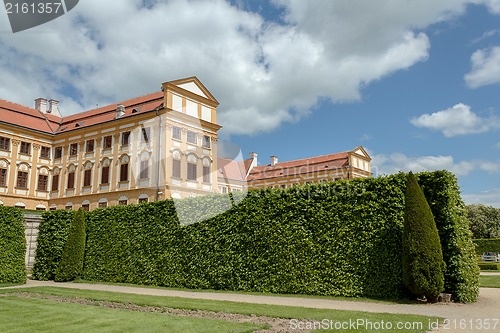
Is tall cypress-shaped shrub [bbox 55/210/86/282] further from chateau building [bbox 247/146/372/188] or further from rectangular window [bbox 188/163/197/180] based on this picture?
chateau building [bbox 247/146/372/188]

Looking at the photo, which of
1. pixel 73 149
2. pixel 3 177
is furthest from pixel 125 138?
pixel 3 177

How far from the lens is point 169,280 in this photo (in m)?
14.3

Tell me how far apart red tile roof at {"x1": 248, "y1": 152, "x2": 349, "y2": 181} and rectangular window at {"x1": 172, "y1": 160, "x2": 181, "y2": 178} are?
23148 mm

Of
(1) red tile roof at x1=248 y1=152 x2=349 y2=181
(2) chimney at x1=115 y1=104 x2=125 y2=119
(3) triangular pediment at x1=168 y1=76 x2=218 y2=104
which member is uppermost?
(3) triangular pediment at x1=168 y1=76 x2=218 y2=104

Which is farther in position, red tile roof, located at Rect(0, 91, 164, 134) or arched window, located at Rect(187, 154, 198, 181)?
red tile roof, located at Rect(0, 91, 164, 134)

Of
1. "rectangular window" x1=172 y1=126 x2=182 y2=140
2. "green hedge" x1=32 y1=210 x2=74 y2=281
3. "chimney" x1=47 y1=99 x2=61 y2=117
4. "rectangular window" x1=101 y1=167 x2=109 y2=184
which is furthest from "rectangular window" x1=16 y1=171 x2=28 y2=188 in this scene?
A: "green hedge" x1=32 y1=210 x2=74 y2=281

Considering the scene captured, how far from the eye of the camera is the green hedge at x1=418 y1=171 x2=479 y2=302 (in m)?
9.76

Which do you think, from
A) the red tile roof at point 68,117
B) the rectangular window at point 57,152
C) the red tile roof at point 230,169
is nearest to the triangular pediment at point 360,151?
the red tile roof at point 230,169

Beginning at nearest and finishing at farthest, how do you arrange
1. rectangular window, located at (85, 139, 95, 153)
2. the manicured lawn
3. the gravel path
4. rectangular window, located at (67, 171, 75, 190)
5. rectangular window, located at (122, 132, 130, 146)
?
the manicured lawn
the gravel path
rectangular window, located at (122, 132, 130, 146)
rectangular window, located at (85, 139, 95, 153)
rectangular window, located at (67, 171, 75, 190)

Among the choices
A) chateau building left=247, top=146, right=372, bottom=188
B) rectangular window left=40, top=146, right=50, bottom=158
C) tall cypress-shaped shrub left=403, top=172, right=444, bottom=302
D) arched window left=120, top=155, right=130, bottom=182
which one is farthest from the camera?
chateau building left=247, top=146, right=372, bottom=188

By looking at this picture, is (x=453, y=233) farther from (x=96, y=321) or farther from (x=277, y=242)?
(x=96, y=321)

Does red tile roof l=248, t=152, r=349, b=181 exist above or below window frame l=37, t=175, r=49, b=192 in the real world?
above

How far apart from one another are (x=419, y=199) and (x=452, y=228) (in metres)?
1.19

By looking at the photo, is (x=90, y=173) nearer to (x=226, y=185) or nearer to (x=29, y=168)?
(x=29, y=168)
